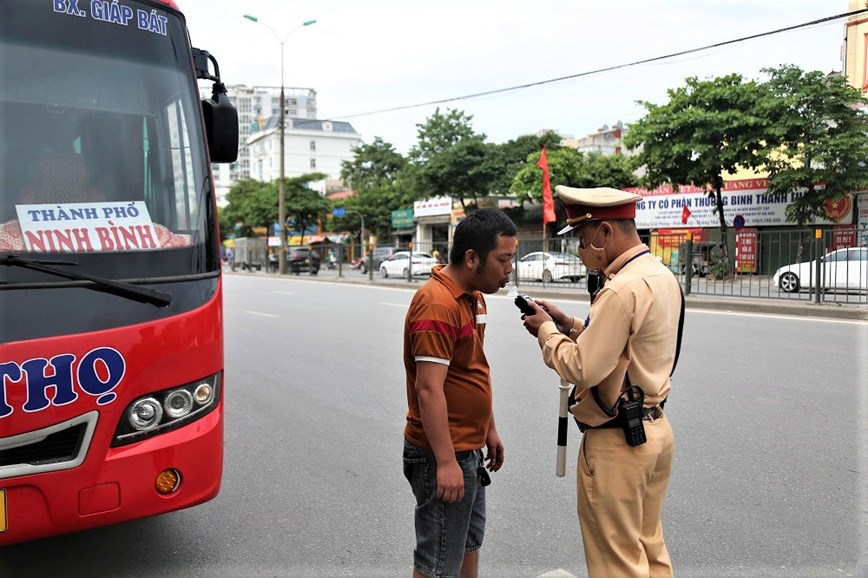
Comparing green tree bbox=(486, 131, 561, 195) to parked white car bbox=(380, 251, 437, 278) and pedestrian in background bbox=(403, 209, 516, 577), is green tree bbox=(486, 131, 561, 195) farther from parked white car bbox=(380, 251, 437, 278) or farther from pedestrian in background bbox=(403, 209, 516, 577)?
pedestrian in background bbox=(403, 209, 516, 577)

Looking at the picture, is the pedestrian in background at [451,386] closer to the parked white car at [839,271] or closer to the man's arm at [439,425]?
the man's arm at [439,425]

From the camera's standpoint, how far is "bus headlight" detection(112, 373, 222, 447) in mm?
2844

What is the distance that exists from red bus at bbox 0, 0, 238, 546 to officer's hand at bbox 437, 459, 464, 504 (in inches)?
48.1

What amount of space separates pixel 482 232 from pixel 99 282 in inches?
59.4

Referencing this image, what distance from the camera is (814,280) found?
13.7m

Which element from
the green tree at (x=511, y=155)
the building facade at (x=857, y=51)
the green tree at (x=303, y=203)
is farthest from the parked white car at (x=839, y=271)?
the green tree at (x=303, y=203)

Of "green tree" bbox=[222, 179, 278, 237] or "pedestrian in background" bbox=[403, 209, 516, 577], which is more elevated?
"green tree" bbox=[222, 179, 278, 237]

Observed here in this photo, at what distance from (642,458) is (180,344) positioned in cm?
185

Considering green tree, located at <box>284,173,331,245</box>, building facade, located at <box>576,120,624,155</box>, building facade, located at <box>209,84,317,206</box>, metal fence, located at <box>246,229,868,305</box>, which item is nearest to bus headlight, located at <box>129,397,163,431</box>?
metal fence, located at <box>246,229,868,305</box>

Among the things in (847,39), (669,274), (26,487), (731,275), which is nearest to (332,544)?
(26,487)

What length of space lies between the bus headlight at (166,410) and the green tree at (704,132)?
75.2 ft

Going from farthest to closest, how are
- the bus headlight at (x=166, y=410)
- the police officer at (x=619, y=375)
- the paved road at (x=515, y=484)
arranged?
1. the paved road at (x=515, y=484)
2. the bus headlight at (x=166, y=410)
3. the police officer at (x=619, y=375)

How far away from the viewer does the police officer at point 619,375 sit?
7.56ft

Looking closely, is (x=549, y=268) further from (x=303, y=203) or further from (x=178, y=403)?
(x=303, y=203)
